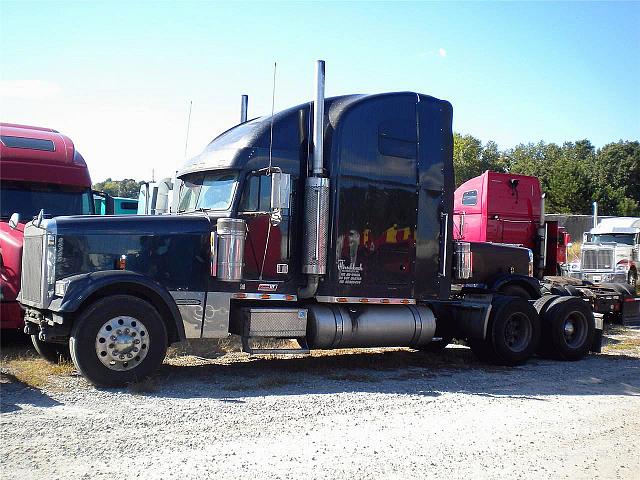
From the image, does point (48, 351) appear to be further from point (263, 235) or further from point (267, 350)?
point (263, 235)

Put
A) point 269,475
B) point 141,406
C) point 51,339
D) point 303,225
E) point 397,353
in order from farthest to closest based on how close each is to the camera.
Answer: point 397,353, point 303,225, point 51,339, point 141,406, point 269,475

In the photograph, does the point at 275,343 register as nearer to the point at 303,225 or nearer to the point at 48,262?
the point at 303,225

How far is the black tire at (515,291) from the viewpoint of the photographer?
1223 cm

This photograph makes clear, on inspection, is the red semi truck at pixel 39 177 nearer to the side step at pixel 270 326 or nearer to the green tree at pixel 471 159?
the side step at pixel 270 326

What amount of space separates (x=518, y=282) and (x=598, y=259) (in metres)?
15.0

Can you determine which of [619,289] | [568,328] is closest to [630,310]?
[619,289]

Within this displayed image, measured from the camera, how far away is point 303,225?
31.2 feet

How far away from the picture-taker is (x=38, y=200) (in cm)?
1139

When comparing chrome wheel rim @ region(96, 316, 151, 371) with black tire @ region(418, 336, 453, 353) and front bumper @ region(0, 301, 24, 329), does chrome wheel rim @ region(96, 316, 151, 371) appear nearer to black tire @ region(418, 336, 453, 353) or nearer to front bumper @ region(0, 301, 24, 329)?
front bumper @ region(0, 301, 24, 329)

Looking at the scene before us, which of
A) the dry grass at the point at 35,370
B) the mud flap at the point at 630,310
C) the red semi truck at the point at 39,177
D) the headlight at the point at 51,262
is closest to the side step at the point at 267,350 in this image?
the dry grass at the point at 35,370

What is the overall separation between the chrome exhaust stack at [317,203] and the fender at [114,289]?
1.95 m

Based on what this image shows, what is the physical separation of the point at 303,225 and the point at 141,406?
3.47 metres

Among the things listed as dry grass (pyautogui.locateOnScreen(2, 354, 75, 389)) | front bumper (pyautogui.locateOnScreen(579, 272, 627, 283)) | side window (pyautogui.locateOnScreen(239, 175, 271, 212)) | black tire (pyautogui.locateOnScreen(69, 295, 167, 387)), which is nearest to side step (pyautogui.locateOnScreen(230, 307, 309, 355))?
black tire (pyautogui.locateOnScreen(69, 295, 167, 387))

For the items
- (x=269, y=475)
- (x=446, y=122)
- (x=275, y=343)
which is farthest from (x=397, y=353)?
(x=269, y=475)
